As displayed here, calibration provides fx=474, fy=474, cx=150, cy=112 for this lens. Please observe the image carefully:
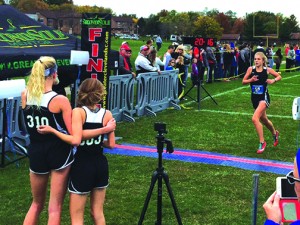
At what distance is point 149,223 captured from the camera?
545 cm

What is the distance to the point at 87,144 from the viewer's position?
13.5 feet

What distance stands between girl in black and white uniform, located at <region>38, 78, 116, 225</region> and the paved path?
4.21 m

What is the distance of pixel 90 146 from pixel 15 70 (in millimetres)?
4103

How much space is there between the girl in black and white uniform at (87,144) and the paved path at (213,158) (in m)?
4.21

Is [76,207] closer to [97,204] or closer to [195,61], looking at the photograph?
[97,204]

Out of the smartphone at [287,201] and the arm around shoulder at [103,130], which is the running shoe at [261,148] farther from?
the smartphone at [287,201]

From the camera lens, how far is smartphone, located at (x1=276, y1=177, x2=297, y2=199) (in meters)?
2.21

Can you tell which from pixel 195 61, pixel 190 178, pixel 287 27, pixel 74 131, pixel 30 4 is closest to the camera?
pixel 74 131

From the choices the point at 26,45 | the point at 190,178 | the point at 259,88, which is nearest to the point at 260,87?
the point at 259,88

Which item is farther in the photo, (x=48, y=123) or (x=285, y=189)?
(x=48, y=123)

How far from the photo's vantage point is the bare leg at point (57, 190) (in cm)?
425

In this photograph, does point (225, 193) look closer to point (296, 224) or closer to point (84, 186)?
point (84, 186)

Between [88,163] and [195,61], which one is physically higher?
[195,61]

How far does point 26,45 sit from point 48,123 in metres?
4.67
